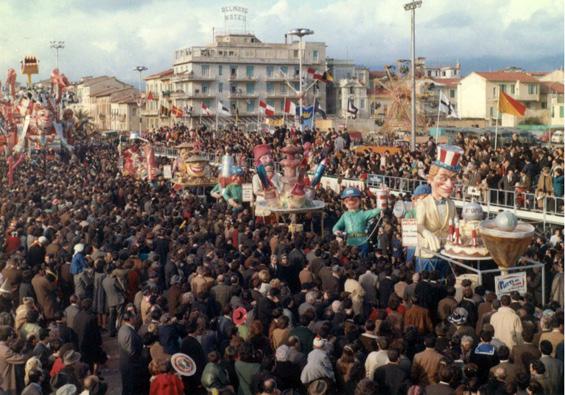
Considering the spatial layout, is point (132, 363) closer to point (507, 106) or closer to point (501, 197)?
point (501, 197)

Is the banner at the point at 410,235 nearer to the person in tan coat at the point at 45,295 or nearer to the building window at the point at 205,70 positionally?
the person in tan coat at the point at 45,295

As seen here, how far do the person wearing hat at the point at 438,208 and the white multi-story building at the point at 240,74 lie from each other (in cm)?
5782

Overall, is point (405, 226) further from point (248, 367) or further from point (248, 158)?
point (248, 158)

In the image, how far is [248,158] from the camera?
3084 centimetres

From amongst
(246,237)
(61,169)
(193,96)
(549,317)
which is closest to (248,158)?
(61,169)

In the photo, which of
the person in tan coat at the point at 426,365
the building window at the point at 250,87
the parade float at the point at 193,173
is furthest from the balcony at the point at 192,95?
the person in tan coat at the point at 426,365

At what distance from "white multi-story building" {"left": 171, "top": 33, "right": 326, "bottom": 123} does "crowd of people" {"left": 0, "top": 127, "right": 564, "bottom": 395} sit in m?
55.7

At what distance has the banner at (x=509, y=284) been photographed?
10.4 meters

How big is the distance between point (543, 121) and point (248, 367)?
203 feet

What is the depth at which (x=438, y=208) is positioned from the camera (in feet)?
47.2

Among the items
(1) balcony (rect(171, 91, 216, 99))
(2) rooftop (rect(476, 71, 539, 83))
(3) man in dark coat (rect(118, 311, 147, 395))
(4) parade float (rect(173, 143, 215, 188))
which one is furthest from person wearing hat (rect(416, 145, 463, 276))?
(1) balcony (rect(171, 91, 216, 99))

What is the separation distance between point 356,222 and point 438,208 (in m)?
2.55

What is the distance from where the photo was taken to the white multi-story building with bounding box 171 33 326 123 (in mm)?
72062

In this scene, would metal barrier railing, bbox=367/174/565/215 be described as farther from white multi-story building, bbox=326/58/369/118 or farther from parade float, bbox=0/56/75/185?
white multi-story building, bbox=326/58/369/118
